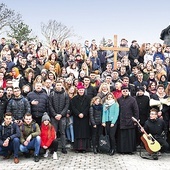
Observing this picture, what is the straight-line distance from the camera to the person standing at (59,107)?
8.77m

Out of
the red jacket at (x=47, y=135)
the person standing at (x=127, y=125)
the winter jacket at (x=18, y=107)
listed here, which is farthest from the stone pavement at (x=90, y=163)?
the winter jacket at (x=18, y=107)

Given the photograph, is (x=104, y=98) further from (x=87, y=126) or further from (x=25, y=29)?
(x=25, y=29)

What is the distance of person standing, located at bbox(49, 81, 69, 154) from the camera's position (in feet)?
28.8

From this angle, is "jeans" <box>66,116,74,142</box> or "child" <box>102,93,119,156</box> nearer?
"child" <box>102,93,119,156</box>

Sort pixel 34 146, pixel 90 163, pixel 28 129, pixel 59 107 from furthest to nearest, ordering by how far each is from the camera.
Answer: pixel 59 107 → pixel 28 129 → pixel 34 146 → pixel 90 163

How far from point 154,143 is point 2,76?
487 centimetres

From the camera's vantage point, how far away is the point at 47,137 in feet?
27.4

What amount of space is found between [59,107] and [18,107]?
107 cm

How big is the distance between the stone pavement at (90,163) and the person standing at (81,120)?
32cm

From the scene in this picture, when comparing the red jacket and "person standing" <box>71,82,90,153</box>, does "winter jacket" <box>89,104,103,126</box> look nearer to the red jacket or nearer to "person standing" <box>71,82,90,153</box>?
"person standing" <box>71,82,90,153</box>

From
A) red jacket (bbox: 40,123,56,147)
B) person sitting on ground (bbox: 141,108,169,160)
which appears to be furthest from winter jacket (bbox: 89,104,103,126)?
person sitting on ground (bbox: 141,108,169,160)

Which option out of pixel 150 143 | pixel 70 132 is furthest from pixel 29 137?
pixel 150 143

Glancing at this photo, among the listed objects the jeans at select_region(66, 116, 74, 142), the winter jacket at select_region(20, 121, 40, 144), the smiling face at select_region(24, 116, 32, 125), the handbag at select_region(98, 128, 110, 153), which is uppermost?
the smiling face at select_region(24, 116, 32, 125)

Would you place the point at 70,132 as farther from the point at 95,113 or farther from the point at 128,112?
the point at 128,112
